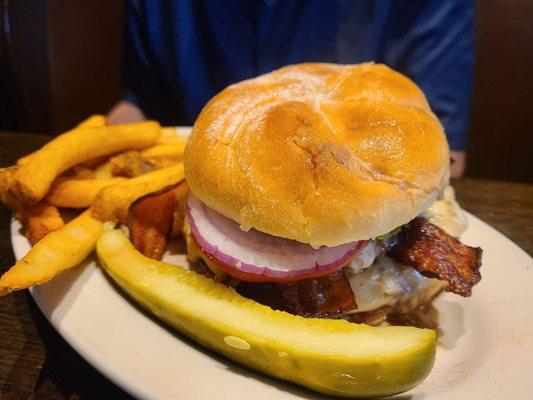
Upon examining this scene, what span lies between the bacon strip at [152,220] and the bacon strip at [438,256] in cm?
66

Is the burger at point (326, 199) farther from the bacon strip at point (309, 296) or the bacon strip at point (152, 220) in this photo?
the bacon strip at point (152, 220)

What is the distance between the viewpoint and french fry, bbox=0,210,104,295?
3.83ft

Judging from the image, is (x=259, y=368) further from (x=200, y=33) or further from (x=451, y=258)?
(x=200, y=33)

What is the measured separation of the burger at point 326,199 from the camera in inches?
48.5

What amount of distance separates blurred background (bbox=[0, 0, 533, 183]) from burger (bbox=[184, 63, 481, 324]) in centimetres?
252

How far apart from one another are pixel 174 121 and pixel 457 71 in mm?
1787

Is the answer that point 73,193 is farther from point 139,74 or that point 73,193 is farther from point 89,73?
point 89,73

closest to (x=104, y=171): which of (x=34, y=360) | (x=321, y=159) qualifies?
(x=34, y=360)

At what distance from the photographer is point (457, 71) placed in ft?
9.68

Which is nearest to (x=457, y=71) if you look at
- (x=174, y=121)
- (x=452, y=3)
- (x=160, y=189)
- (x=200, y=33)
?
(x=452, y=3)

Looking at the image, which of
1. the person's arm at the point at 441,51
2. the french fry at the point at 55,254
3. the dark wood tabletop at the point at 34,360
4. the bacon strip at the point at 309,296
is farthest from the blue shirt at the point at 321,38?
the bacon strip at the point at 309,296

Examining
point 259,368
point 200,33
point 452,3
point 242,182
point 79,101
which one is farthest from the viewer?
→ point 79,101

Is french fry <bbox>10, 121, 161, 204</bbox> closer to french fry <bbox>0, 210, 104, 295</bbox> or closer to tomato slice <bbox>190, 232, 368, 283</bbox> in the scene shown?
french fry <bbox>0, 210, 104, 295</bbox>

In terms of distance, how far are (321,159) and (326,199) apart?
0.11 m
